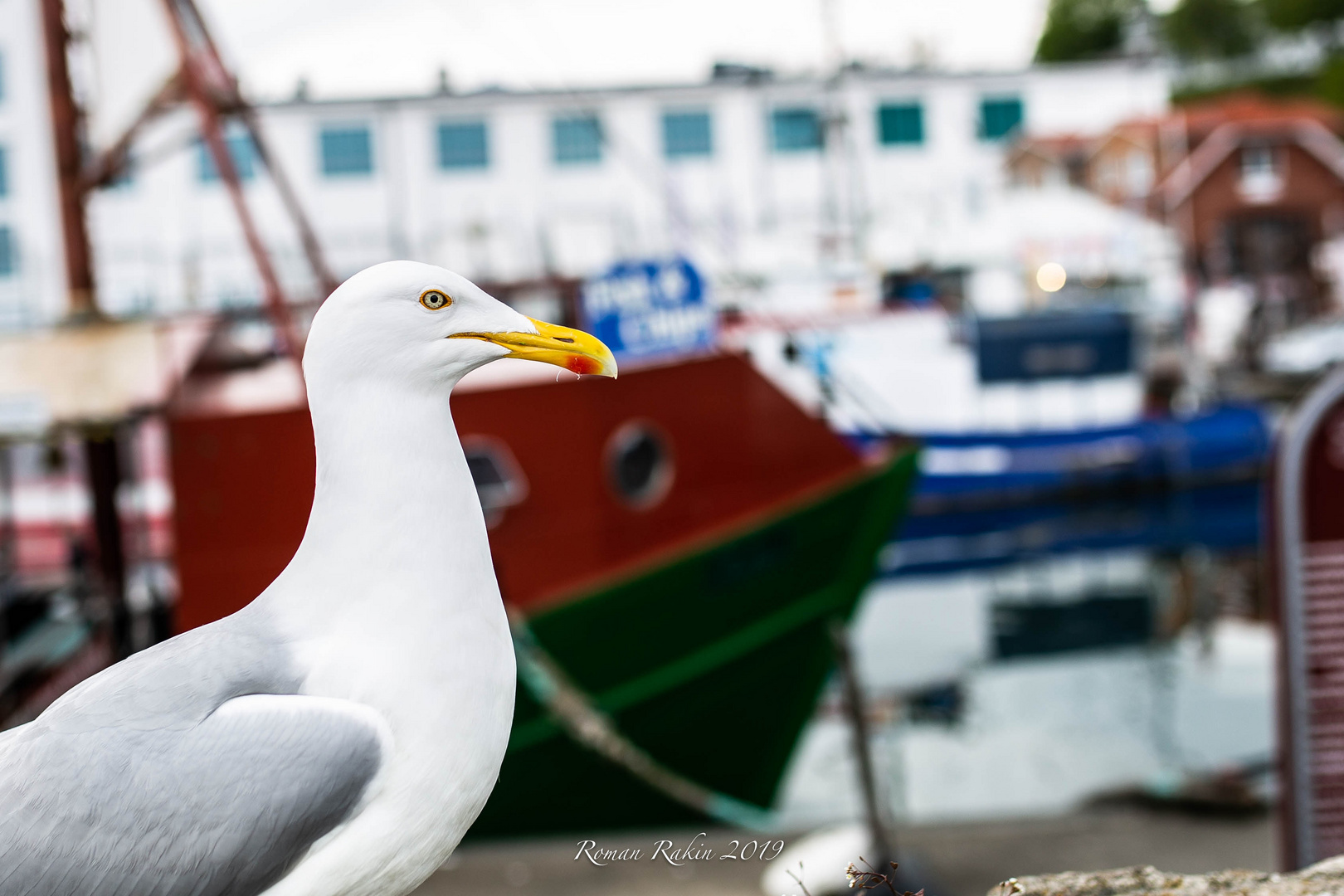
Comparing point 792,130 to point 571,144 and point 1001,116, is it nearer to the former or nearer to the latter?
point 571,144

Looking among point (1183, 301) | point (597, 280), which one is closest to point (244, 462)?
point (597, 280)

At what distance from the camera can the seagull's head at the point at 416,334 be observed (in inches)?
60.6

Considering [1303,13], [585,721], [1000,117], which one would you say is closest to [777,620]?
[585,721]

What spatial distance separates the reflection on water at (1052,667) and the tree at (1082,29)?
45.9m

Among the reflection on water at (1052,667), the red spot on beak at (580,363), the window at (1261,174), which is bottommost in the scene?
the reflection on water at (1052,667)

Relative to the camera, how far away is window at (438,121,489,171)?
82.4 ft

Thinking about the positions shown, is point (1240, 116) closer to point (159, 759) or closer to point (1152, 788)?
point (1152, 788)

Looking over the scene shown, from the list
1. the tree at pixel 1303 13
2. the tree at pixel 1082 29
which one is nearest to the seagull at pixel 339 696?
the tree at pixel 1082 29

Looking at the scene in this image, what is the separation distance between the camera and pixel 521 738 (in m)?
6.46

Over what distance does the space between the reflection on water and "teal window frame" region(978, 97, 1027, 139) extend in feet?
42.7

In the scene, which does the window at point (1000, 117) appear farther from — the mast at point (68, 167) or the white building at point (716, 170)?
the mast at point (68, 167)

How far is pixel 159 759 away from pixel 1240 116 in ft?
142

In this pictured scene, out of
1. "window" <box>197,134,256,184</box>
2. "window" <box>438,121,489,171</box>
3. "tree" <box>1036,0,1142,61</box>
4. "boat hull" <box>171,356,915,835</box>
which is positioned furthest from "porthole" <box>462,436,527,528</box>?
"tree" <box>1036,0,1142,61</box>

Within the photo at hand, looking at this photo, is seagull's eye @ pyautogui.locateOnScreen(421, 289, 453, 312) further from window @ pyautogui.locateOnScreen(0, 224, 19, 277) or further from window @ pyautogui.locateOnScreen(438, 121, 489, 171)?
window @ pyautogui.locateOnScreen(438, 121, 489, 171)
